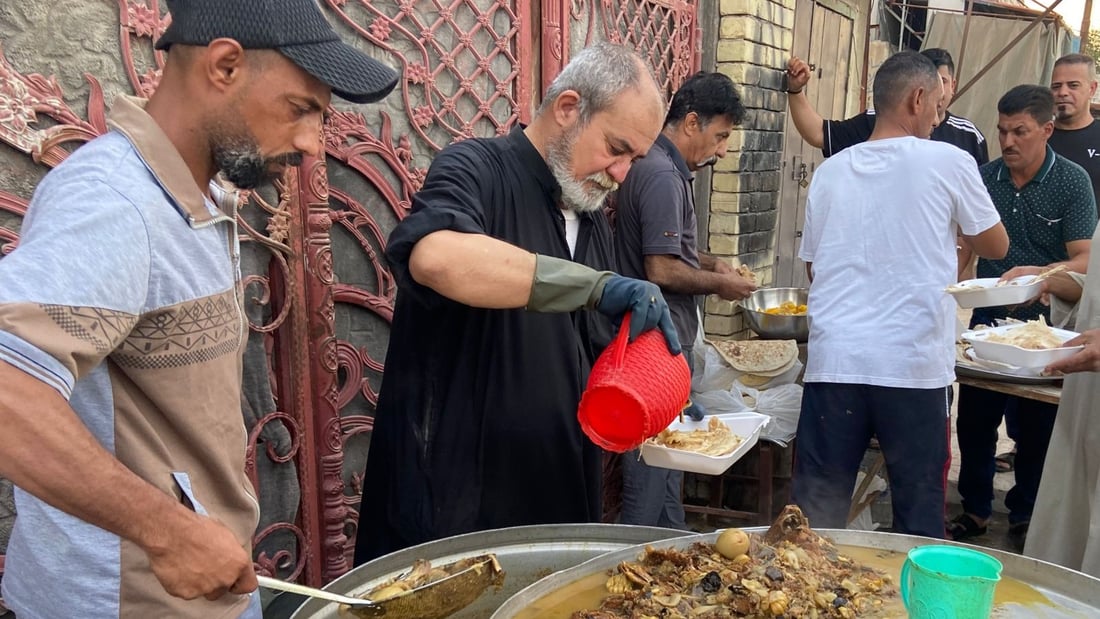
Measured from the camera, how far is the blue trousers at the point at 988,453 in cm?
413

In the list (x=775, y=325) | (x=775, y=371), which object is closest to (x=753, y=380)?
(x=775, y=371)

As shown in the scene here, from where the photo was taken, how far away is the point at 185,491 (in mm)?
1246

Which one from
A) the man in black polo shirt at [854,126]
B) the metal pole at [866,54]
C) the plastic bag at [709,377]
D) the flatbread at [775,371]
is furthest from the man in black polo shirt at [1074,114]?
the metal pole at [866,54]

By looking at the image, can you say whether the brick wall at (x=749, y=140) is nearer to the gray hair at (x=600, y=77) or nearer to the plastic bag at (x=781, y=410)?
the plastic bag at (x=781, y=410)

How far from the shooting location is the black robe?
191 centimetres

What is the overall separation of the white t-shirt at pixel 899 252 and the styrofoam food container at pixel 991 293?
0.05 meters

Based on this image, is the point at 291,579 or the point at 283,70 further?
the point at 291,579

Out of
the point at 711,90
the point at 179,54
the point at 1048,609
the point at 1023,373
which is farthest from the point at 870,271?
the point at 179,54

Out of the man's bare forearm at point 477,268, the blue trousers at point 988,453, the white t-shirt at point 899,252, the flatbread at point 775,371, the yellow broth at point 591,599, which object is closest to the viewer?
the yellow broth at point 591,599

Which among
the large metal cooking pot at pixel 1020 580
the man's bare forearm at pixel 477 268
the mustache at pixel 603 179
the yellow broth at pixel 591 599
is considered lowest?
the yellow broth at pixel 591 599

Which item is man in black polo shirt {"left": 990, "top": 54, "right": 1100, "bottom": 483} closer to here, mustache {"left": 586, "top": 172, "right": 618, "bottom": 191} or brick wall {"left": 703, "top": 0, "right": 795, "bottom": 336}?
brick wall {"left": 703, "top": 0, "right": 795, "bottom": 336}

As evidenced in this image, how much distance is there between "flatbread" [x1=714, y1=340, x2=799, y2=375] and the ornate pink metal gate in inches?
73.8

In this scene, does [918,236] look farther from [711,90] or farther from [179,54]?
[179,54]

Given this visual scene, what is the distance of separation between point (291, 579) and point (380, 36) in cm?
188
